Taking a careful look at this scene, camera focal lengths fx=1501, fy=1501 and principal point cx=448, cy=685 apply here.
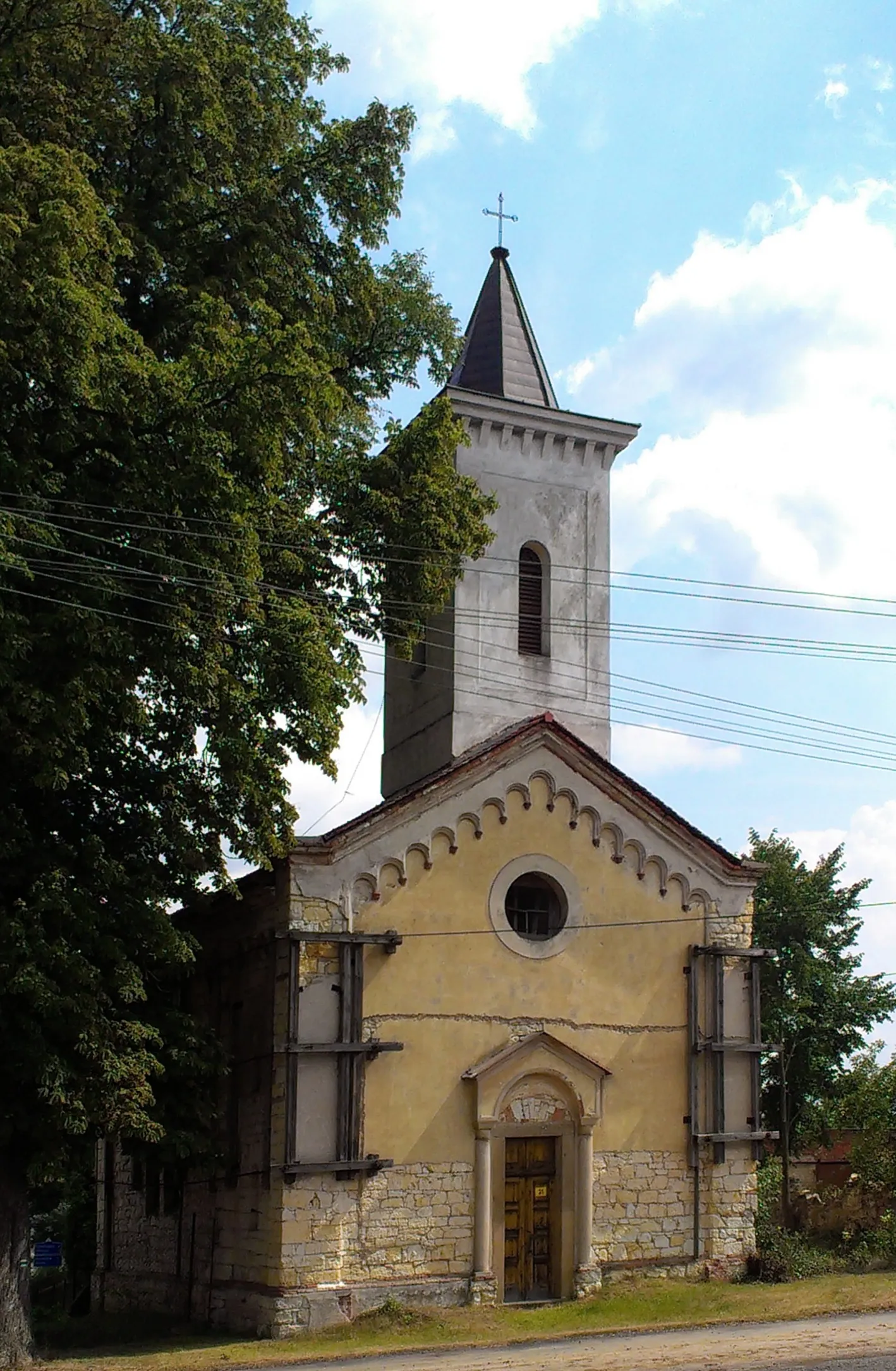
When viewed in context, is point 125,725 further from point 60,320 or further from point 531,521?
point 531,521

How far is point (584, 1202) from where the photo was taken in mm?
19719

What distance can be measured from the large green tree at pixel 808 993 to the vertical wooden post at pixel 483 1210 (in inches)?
462

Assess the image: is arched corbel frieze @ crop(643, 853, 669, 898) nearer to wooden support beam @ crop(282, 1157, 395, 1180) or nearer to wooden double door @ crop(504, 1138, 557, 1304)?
wooden double door @ crop(504, 1138, 557, 1304)

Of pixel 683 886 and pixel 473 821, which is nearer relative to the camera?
pixel 473 821

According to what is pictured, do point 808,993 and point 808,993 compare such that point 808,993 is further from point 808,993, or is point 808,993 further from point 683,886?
point 683,886

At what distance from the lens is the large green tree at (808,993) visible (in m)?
30.0

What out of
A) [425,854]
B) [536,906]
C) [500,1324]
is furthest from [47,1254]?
[425,854]

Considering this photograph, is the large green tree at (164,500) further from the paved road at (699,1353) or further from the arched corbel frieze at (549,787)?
the paved road at (699,1353)

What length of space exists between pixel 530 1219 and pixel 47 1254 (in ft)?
53.8

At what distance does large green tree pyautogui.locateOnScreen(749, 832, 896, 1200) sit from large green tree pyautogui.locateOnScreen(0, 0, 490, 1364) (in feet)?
47.8

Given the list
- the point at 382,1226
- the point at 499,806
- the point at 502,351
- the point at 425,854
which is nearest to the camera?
the point at 382,1226

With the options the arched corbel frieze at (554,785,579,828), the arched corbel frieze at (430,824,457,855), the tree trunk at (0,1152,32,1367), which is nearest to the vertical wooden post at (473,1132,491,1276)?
the arched corbel frieze at (430,824,457,855)

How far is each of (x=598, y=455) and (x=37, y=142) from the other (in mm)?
10642

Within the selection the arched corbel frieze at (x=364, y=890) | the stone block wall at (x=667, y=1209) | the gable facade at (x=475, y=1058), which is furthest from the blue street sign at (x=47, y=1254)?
the arched corbel frieze at (x=364, y=890)
